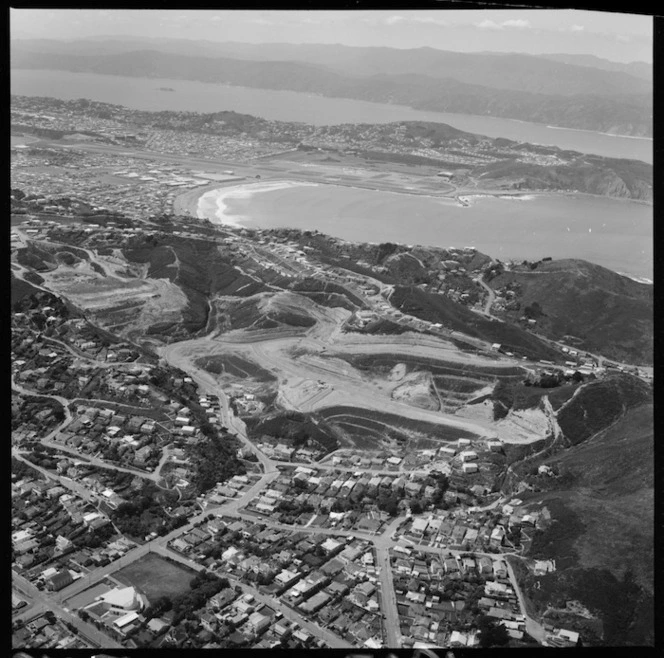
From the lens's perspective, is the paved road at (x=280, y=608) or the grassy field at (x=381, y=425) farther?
the grassy field at (x=381, y=425)

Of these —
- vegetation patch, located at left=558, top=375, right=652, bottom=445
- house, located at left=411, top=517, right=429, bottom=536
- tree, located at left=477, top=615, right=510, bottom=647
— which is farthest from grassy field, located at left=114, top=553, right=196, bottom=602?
vegetation patch, located at left=558, top=375, right=652, bottom=445

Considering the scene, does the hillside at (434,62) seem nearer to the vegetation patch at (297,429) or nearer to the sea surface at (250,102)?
the sea surface at (250,102)

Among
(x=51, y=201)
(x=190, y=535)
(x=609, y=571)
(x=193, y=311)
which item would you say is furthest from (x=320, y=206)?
(x=609, y=571)

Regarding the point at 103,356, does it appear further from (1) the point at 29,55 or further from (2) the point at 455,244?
(2) the point at 455,244

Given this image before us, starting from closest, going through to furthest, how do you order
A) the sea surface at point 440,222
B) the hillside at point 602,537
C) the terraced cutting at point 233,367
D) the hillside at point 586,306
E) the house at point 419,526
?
the hillside at point 602,537 → the house at point 419,526 → the terraced cutting at point 233,367 → the hillside at point 586,306 → the sea surface at point 440,222

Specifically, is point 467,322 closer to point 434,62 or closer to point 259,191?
point 259,191

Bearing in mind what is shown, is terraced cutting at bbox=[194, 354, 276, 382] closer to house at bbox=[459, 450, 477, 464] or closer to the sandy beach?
house at bbox=[459, 450, 477, 464]

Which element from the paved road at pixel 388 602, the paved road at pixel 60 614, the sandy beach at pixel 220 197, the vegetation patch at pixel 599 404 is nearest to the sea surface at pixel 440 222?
the sandy beach at pixel 220 197
